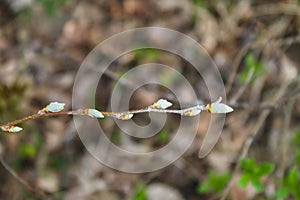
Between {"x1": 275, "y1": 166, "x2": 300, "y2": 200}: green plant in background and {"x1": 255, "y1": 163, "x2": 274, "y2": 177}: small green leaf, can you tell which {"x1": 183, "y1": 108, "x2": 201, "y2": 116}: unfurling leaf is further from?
{"x1": 275, "y1": 166, "x2": 300, "y2": 200}: green plant in background

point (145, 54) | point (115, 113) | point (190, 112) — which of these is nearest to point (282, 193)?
point (190, 112)

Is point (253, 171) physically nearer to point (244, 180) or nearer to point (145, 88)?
point (244, 180)

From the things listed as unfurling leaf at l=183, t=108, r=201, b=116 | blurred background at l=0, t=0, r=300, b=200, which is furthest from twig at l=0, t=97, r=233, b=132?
blurred background at l=0, t=0, r=300, b=200

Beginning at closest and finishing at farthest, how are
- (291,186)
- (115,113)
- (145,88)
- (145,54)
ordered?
(115,113) → (291,186) → (145,88) → (145,54)

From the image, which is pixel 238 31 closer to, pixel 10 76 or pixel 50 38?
pixel 50 38

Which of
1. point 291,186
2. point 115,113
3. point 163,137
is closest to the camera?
point 115,113

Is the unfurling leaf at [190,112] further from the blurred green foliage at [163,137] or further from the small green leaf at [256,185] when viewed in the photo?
the blurred green foliage at [163,137]

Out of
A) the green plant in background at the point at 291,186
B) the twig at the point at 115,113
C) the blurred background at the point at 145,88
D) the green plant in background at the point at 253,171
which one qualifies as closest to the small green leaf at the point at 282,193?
the green plant in background at the point at 291,186

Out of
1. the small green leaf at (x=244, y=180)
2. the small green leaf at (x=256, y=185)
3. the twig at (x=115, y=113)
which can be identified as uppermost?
the small green leaf at (x=244, y=180)

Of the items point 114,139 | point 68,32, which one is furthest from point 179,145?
point 68,32

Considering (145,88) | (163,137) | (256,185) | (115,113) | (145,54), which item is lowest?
(115,113)
